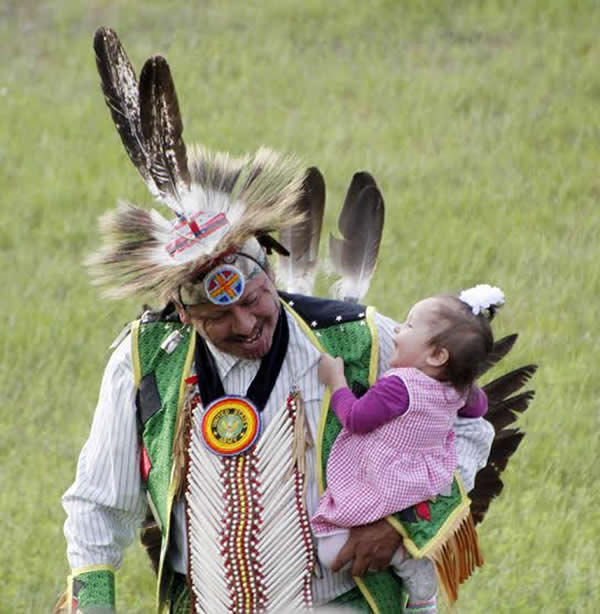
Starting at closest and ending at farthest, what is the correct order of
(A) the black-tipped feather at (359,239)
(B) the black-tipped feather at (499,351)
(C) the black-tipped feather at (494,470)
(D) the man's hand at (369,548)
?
(D) the man's hand at (369,548) < (B) the black-tipped feather at (499,351) < (C) the black-tipped feather at (494,470) < (A) the black-tipped feather at (359,239)

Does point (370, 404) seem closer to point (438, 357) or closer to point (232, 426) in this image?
point (438, 357)

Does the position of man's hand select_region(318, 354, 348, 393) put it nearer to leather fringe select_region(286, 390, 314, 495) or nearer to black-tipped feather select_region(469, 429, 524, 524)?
leather fringe select_region(286, 390, 314, 495)

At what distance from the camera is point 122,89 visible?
3367mm

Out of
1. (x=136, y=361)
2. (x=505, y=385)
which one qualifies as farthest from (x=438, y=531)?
(x=136, y=361)

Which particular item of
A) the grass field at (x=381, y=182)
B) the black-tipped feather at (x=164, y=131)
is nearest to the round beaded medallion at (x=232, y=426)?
the black-tipped feather at (x=164, y=131)

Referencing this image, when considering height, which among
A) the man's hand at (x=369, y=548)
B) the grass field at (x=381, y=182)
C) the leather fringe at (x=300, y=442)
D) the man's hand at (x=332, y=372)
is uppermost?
the man's hand at (x=332, y=372)

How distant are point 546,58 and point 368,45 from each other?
4.02 feet

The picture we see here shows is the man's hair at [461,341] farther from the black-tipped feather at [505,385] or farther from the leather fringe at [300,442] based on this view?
the black-tipped feather at [505,385]

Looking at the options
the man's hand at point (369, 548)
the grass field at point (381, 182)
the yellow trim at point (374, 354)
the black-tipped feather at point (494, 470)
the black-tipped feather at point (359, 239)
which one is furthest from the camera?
the grass field at point (381, 182)

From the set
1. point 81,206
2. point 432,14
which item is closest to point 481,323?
point 81,206

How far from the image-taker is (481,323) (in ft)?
11.1

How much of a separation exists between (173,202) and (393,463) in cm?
76

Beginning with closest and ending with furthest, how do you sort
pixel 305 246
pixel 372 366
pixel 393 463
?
pixel 393 463 → pixel 372 366 → pixel 305 246

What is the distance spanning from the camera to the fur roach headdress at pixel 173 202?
320cm
